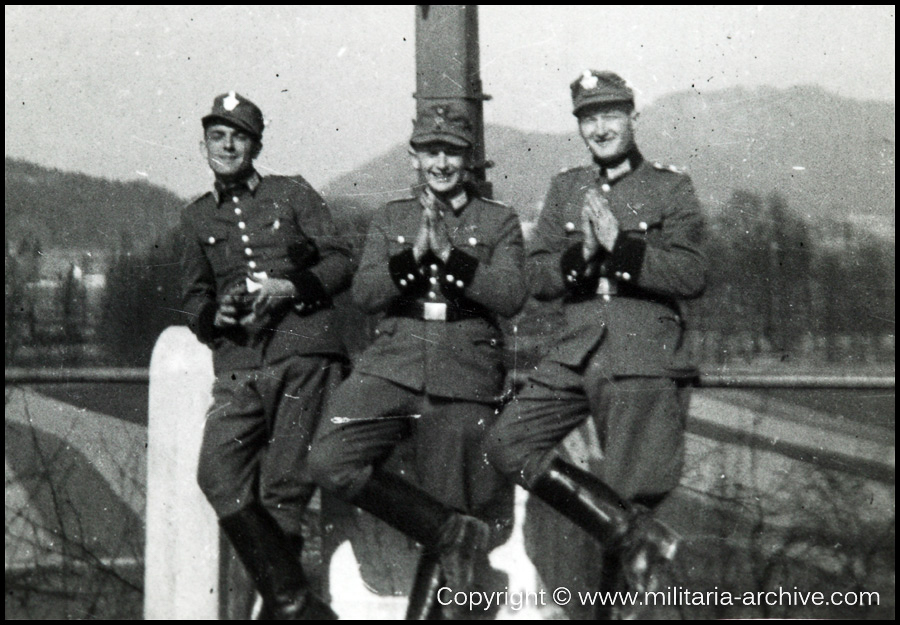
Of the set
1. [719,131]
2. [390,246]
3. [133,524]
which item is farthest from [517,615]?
[719,131]

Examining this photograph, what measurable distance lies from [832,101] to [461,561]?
7.75 feet

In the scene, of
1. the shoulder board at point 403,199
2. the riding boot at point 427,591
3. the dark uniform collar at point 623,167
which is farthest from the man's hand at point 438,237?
the riding boot at point 427,591

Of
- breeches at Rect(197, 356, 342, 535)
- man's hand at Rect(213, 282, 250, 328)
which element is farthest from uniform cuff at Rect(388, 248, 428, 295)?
man's hand at Rect(213, 282, 250, 328)

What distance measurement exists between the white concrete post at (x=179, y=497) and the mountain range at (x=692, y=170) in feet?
2.12

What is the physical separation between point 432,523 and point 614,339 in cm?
91

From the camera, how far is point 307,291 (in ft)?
12.6

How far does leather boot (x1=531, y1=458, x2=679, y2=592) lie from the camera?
134 inches

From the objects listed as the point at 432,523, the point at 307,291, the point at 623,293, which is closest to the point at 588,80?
the point at 623,293

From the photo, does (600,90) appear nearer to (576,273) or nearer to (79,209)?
(576,273)

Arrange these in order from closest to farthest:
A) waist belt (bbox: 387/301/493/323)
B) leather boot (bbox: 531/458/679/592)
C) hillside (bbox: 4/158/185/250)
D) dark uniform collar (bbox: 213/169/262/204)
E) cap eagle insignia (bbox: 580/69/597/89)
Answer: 1. leather boot (bbox: 531/458/679/592)
2. cap eagle insignia (bbox: 580/69/597/89)
3. waist belt (bbox: 387/301/493/323)
4. dark uniform collar (bbox: 213/169/262/204)
5. hillside (bbox: 4/158/185/250)

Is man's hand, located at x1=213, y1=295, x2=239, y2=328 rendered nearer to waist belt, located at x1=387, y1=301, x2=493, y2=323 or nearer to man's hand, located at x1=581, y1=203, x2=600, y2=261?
waist belt, located at x1=387, y1=301, x2=493, y2=323

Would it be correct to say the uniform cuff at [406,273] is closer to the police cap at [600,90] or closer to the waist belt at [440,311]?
the waist belt at [440,311]

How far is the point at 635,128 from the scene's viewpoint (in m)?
3.73

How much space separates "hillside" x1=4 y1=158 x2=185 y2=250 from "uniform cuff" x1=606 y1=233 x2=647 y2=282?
1826 mm
